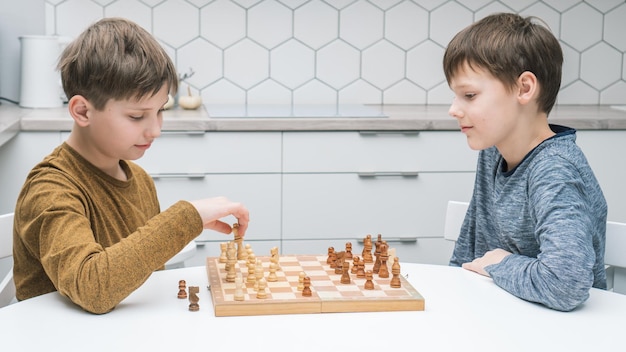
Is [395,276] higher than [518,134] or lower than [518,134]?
lower

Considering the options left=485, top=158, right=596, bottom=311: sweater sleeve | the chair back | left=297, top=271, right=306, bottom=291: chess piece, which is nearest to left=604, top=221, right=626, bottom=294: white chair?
the chair back

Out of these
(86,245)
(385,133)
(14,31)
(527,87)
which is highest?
(14,31)

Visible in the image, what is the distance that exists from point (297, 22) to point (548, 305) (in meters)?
2.40

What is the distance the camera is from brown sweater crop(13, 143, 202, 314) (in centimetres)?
127

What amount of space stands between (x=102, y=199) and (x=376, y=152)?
1.61m

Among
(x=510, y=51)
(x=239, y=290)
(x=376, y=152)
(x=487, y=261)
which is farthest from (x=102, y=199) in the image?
(x=376, y=152)

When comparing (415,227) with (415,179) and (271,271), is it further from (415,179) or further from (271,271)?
(271,271)

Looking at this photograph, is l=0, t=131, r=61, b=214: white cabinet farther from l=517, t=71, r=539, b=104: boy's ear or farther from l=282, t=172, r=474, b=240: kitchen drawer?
l=517, t=71, r=539, b=104: boy's ear

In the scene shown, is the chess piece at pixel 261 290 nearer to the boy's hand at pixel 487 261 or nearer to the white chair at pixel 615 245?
the boy's hand at pixel 487 261

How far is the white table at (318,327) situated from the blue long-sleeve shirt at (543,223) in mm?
45

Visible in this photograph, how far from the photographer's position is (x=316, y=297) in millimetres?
1313

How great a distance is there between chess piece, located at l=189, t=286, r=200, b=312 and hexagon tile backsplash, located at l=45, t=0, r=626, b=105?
2.30 metres

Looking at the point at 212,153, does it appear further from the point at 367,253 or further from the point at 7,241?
the point at 367,253

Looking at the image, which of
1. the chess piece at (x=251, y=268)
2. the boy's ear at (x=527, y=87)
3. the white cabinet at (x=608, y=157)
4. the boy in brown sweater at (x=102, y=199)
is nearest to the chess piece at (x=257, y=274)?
the chess piece at (x=251, y=268)
